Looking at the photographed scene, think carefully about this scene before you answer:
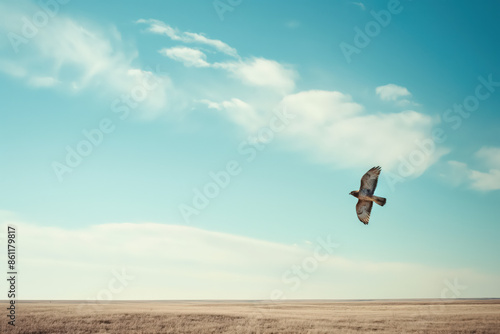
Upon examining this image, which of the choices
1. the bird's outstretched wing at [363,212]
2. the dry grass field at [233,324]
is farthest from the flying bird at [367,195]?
the dry grass field at [233,324]

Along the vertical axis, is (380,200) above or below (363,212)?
above

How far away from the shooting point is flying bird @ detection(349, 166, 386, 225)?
15.3 metres

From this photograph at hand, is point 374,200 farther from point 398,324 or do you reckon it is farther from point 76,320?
point 76,320

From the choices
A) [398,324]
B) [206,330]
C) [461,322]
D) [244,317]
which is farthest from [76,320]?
[461,322]

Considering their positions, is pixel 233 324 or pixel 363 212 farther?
pixel 233 324

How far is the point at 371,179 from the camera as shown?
603 inches

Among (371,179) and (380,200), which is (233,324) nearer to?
(380,200)

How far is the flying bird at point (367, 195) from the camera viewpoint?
50.1ft

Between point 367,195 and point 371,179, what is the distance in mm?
708

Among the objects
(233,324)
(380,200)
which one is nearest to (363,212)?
(380,200)

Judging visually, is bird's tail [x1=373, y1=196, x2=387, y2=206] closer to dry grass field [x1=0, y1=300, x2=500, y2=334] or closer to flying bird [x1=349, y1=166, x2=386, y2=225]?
flying bird [x1=349, y1=166, x2=386, y2=225]

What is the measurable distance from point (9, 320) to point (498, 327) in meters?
37.1

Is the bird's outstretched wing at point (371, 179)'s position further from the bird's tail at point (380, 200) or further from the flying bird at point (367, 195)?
the bird's tail at point (380, 200)

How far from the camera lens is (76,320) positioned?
1235 inches
